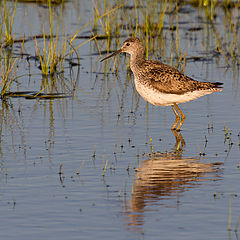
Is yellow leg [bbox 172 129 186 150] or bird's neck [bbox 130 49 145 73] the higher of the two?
bird's neck [bbox 130 49 145 73]

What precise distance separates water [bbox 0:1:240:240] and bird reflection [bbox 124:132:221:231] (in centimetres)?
1

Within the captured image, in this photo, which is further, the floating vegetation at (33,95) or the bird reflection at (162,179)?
the floating vegetation at (33,95)

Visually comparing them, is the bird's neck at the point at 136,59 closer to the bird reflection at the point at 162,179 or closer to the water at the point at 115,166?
the water at the point at 115,166

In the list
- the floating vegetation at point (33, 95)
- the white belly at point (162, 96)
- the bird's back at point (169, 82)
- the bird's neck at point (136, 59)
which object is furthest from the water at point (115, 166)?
the bird's neck at point (136, 59)

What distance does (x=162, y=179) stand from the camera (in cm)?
945

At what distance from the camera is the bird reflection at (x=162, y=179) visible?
830cm

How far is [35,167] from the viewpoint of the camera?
32.7 feet

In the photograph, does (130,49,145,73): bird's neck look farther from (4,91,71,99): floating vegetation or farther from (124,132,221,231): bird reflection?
(124,132,221,231): bird reflection

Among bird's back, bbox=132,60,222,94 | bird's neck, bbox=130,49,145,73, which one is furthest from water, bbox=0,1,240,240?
bird's neck, bbox=130,49,145,73

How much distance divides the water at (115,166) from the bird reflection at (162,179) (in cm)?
1

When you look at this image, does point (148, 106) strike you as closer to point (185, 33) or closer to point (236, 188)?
point (236, 188)

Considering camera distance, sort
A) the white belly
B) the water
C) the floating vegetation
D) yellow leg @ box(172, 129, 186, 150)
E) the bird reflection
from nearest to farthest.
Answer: the water < the bird reflection < yellow leg @ box(172, 129, 186, 150) < the white belly < the floating vegetation

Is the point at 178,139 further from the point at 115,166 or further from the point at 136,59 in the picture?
the point at 136,59

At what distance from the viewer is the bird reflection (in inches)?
327
